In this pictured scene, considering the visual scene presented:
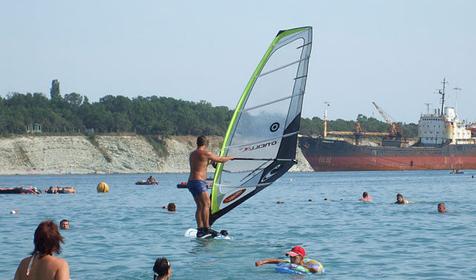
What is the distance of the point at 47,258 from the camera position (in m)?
8.52

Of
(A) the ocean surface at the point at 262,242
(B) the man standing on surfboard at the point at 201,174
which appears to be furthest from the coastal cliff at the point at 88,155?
(B) the man standing on surfboard at the point at 201,174

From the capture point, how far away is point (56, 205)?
144ft

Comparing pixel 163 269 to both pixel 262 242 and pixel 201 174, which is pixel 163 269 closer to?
pixel 201 174

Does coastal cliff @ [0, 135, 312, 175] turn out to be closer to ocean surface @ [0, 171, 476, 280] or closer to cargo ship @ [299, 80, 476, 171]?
cargo ship @ [299, 80, 476, 171]

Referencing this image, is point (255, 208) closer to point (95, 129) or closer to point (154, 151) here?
point (154, 151)

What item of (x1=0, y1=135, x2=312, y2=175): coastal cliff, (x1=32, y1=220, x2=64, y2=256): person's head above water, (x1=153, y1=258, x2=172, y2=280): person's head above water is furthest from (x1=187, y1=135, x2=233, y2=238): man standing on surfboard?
(x1=0, y1=135, x2=312, y2=175): coastal cliff

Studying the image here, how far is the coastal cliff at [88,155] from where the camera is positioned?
146m

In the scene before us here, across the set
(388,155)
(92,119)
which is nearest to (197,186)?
(388,155)

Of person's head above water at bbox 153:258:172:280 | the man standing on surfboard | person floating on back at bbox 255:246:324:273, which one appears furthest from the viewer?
the man standing on surfboard

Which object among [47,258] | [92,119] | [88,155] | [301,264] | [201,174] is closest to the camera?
[47,258]

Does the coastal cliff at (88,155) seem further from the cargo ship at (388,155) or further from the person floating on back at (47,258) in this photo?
the person floating on back at (47,258)

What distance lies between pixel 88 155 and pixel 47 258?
478 feet

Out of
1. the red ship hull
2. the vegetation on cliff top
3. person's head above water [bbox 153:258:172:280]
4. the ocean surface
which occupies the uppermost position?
the vegetation on cliff top

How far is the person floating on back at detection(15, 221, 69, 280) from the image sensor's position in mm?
8352
